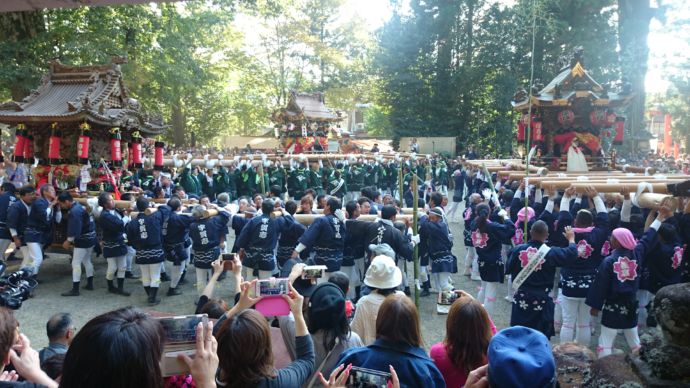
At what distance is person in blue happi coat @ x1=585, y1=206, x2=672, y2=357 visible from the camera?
18.7ft

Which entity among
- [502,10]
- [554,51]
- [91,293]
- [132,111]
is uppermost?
[502,10]

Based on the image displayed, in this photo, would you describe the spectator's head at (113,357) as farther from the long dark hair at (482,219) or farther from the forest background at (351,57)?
the forest background at (351,57)

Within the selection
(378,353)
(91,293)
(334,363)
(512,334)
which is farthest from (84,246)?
(512,334)

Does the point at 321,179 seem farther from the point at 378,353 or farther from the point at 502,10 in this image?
the point at 502,10

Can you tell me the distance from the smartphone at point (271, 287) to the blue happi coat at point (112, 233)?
21.2 ft

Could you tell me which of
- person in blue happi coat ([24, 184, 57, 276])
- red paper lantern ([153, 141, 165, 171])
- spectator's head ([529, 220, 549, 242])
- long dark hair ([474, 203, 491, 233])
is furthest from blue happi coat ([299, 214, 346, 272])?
red paper lantern ([153, 141, 165, 171])

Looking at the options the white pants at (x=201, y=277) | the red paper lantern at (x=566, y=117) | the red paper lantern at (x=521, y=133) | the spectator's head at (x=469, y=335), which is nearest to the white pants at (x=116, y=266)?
the white pants at (x=201, y=277)

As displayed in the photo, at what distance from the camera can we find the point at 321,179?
16.7 meters

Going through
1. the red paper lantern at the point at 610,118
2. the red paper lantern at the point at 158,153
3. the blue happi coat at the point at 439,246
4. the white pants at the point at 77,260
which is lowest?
the white pants at the point at 77,260

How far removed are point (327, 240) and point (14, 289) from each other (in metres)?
4.60

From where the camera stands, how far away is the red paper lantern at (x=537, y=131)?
1189 centimetres

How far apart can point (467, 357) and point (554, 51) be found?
28.6 m

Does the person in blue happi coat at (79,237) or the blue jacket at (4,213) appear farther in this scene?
the blue jacket at (4,213)

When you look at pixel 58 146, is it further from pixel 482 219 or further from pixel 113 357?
pixel 113 357
